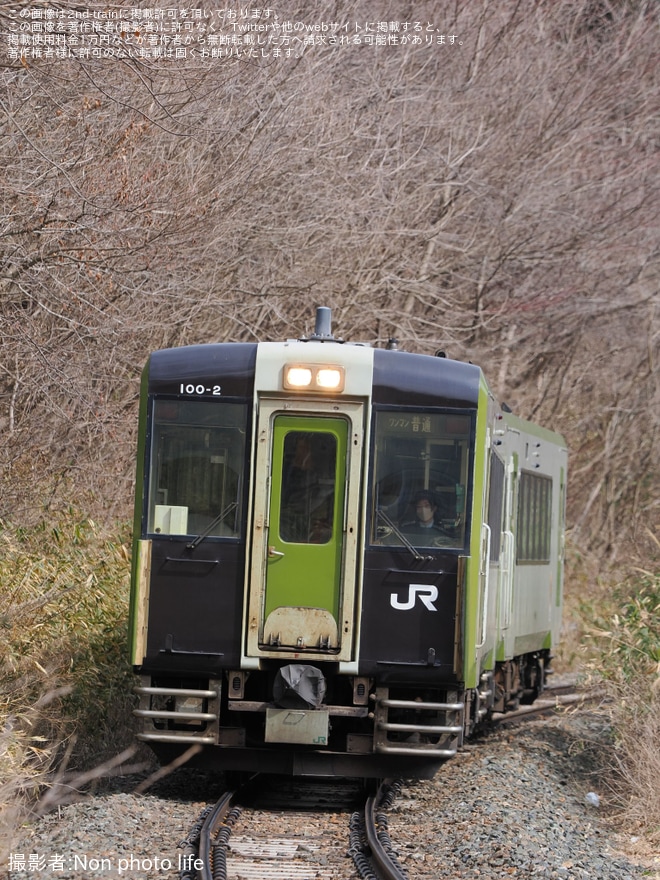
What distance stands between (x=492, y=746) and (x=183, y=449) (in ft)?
16.7

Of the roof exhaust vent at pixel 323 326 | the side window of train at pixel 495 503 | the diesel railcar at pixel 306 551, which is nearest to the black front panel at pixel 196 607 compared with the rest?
the diesel railcar at pixel 306 551

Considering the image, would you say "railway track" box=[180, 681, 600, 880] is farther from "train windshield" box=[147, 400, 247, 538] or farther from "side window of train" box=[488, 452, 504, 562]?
"side window of train" box=[488, 452, 504, 562]

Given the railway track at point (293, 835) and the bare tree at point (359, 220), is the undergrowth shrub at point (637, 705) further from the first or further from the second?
the bare tree at point (359, 220)

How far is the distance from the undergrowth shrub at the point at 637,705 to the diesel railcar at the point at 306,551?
152cm

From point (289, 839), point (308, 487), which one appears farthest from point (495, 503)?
point (289, 839)

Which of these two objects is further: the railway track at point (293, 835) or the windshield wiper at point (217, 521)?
the windshield wiper at point (217, 521)

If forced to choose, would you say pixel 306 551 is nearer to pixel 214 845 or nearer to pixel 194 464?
pixel 194 464

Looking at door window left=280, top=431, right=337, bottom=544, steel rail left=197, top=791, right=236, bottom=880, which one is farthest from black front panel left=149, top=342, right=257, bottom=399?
steel rail left=197, top=791, right=236, bottom=880

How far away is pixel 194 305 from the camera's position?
15633mm

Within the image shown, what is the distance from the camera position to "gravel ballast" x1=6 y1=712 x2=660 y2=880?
24.0ft

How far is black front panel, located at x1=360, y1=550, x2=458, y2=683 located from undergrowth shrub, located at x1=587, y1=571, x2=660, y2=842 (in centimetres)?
181

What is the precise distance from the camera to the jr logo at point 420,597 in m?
8.78

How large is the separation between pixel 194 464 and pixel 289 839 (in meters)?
2.44

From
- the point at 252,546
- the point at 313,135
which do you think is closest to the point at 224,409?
the point at 252,546
